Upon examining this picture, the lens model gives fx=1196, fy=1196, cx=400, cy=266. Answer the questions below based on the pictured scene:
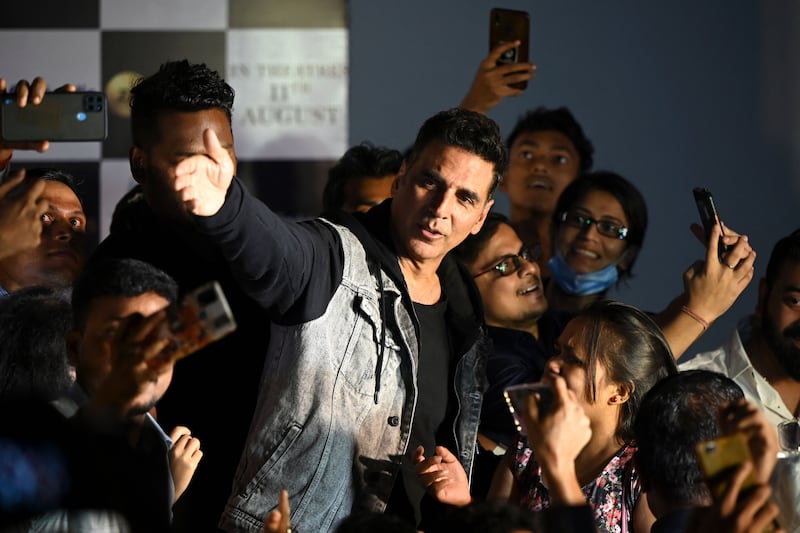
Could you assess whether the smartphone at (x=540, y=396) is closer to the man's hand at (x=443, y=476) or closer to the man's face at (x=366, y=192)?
the man's hand at (x=443, y=476)

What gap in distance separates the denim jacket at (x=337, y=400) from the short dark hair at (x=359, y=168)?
31.3 inches

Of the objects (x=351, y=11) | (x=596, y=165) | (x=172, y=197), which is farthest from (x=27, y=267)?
(x=596, y=165)

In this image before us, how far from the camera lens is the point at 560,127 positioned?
3.74m

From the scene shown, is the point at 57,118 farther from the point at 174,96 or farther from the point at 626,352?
the point at 626,352

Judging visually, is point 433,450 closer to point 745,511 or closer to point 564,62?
point 745,511

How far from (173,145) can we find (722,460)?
124 cm

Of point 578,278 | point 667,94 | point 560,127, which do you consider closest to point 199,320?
point 578,278

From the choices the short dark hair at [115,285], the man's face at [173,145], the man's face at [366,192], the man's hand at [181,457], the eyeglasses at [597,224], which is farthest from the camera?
the eyeglasses at [597,224]

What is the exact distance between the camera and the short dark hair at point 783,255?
9.87 feet

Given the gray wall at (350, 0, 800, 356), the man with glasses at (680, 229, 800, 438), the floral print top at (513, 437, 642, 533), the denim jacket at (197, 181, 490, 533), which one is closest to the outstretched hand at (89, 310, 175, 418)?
Result: the denim jacket at (197, 181, 490, 533)

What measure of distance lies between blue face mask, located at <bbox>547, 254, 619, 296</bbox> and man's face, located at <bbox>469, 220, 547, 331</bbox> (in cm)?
22

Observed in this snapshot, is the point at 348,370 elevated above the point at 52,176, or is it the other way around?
the point at 52,176

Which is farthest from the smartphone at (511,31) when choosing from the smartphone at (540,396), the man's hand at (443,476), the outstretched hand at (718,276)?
the smartphone at (540,396)

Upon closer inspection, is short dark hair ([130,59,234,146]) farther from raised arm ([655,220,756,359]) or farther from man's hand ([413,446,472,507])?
raised arm ([655,220,756,359])
